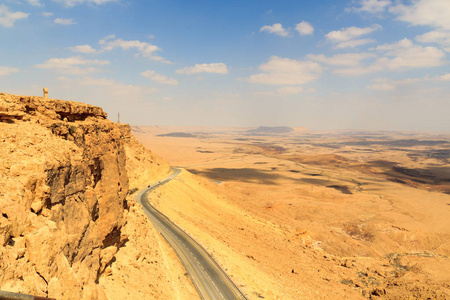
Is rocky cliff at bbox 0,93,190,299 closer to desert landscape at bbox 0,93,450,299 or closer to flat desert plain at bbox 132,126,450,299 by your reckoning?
desert landscape at bbox 0,93,450,299

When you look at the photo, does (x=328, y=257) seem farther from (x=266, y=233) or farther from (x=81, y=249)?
(x=81, y=249)

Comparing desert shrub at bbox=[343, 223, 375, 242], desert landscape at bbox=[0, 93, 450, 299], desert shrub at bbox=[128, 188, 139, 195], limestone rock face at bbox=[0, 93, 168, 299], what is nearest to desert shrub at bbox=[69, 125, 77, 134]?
limestone rock face at bbox=[0, 93, 168, 299]

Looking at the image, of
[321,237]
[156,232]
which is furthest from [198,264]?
[321,237]

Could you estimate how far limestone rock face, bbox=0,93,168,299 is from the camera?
9242mm

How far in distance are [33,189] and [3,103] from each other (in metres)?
5.72

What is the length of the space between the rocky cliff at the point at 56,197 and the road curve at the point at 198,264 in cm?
1334

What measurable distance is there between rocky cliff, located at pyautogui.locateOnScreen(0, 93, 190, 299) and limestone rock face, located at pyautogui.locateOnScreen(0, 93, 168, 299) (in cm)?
3

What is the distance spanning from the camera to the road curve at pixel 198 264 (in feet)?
97.5

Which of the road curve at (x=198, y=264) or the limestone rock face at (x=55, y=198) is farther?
the road curve at (x=198, y=264)

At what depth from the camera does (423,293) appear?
36.9 metres

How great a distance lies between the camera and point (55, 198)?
12.6 meters

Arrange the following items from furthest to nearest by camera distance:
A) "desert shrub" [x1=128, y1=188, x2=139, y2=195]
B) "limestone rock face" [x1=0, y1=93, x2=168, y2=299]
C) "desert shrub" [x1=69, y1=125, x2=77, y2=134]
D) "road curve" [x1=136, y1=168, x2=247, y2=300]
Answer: "desert shrub" [x1=128, y1=188, x2=139, y2=195], "road curve" [x1=136, y1=168, x2=247, y2=300], "desert shrub" [x1=69, y1=125, x2=77, y2=134], "limestone rock face" [x1=0, y1=93, x2=168, y2=299]

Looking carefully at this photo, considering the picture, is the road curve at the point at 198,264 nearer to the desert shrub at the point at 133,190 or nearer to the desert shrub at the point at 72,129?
the desert shrub at the point at 133,190

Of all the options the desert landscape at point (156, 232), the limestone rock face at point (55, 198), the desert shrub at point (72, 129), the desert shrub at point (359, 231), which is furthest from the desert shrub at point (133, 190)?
the desert shrub at point (359, 231)
